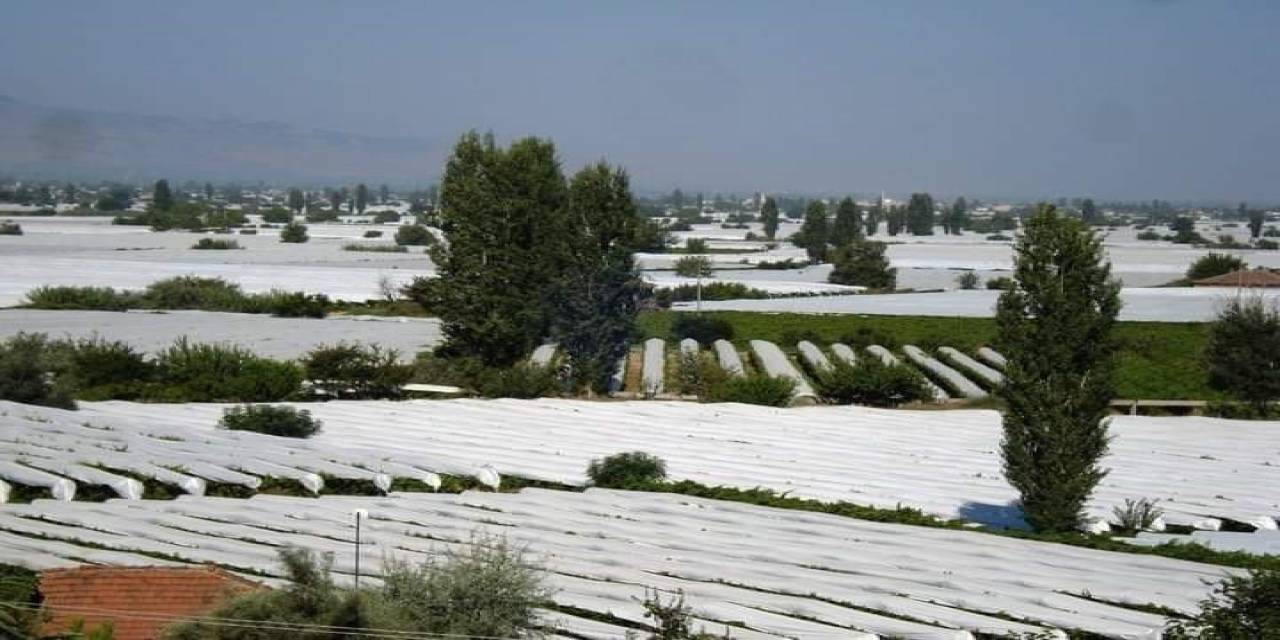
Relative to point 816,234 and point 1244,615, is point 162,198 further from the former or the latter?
point 1244,615

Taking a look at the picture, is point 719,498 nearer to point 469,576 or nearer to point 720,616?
point 720,616

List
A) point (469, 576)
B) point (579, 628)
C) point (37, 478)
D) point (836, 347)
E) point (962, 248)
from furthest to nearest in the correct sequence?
point (962, 248)
point (836, 347)
point (37, 478)
point (579, 628)
point (469, 576)

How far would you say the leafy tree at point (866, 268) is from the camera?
200 ft

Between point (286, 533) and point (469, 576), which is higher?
point (469, 576)

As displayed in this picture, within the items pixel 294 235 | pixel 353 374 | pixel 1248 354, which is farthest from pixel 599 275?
pixel 294 235

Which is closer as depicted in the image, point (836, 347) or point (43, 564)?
point (43, 564)

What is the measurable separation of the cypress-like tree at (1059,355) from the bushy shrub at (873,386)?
36.7 feet

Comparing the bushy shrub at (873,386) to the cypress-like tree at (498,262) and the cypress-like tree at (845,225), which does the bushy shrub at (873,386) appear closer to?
the cypress-like tree at (498,262)

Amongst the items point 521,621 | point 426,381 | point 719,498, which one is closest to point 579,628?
point 521,621

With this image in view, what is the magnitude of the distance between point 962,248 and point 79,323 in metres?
72.2

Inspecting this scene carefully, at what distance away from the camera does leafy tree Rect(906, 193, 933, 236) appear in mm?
130750

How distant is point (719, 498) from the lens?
15.6 m

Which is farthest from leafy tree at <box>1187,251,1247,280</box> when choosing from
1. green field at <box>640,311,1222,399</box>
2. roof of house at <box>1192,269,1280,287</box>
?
green field at <box>640,311,1222,399</box>

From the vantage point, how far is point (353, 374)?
23.6 meters
